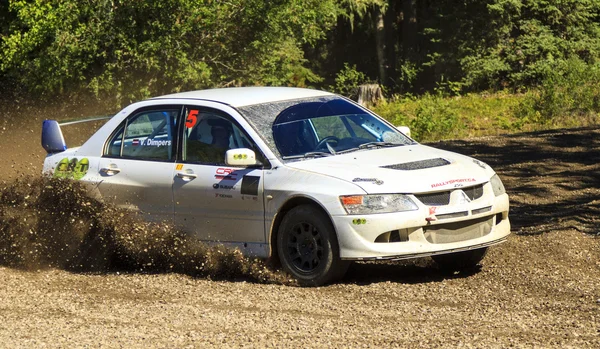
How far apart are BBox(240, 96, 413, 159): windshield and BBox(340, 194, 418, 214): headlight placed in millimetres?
916

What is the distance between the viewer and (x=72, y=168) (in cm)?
962

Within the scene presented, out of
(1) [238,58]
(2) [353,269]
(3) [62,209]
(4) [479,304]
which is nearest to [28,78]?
(1) [238,58]

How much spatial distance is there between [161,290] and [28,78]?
17116mm

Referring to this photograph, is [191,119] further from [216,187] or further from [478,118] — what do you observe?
[478,118]

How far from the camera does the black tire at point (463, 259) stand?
28.0 ft

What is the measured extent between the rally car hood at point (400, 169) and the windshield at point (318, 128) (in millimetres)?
206

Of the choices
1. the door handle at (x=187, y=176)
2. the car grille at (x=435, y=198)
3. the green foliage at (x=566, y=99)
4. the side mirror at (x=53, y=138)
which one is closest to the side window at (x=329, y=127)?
the door handle at (x=187, y=176)

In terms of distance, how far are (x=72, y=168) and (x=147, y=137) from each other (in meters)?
0.91

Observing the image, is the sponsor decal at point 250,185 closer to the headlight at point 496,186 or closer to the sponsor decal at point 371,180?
the sponsor decal at point 371,180

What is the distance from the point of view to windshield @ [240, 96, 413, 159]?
852cm

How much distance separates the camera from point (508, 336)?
6238mm

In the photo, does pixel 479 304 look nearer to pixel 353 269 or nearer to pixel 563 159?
pixel 353 269

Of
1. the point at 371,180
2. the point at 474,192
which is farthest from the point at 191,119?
the point at 474,192

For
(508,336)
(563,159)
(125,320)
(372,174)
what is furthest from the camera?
(563,159)
